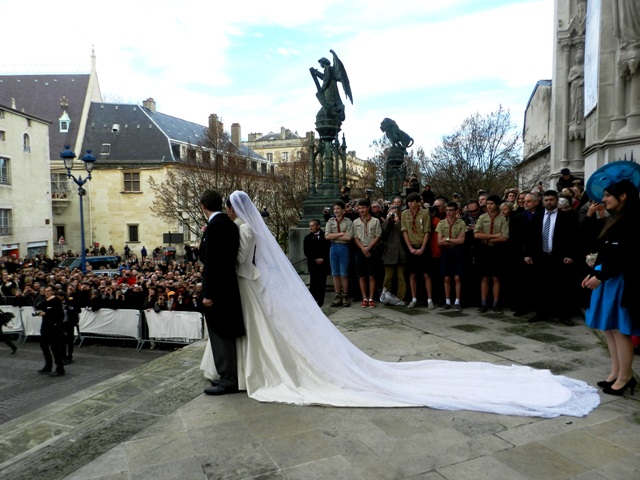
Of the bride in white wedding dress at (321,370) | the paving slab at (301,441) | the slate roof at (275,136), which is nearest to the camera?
the paving slab at (301,441)

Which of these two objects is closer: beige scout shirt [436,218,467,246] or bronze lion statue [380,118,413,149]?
beige scout shirt [436,218,467,246]

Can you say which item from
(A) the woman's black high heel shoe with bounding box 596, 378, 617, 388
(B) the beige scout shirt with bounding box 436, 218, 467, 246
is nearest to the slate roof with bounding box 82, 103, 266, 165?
(B) the beige scout shirt with bounding box 436, 218, 467, 246

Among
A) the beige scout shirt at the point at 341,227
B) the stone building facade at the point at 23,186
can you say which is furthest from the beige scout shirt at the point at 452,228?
the stone building facade at the point at 23,186

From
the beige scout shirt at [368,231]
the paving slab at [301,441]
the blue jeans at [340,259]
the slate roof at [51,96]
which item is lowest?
the paving slab at [301,441]

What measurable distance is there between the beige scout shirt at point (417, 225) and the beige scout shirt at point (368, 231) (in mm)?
474

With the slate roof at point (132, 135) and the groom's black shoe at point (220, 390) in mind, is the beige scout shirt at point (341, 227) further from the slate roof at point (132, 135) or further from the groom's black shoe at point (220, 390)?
the slate roof at point (132, 135)

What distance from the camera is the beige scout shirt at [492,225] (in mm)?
7758

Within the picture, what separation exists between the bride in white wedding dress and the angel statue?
812 cm

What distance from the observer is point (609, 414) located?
12.2 ft

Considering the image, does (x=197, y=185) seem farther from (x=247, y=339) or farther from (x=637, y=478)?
(x=637, y=478)

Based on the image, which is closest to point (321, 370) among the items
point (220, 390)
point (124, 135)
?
point (220, 390)

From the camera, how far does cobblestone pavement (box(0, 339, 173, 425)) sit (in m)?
9.30

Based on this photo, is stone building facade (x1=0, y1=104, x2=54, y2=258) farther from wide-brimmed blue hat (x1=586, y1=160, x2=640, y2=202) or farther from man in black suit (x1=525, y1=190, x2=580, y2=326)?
wide-brimmed blue hat (x1=586, y1=160, x2=640, y2=202)

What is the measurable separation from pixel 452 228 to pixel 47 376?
32.3 feet
